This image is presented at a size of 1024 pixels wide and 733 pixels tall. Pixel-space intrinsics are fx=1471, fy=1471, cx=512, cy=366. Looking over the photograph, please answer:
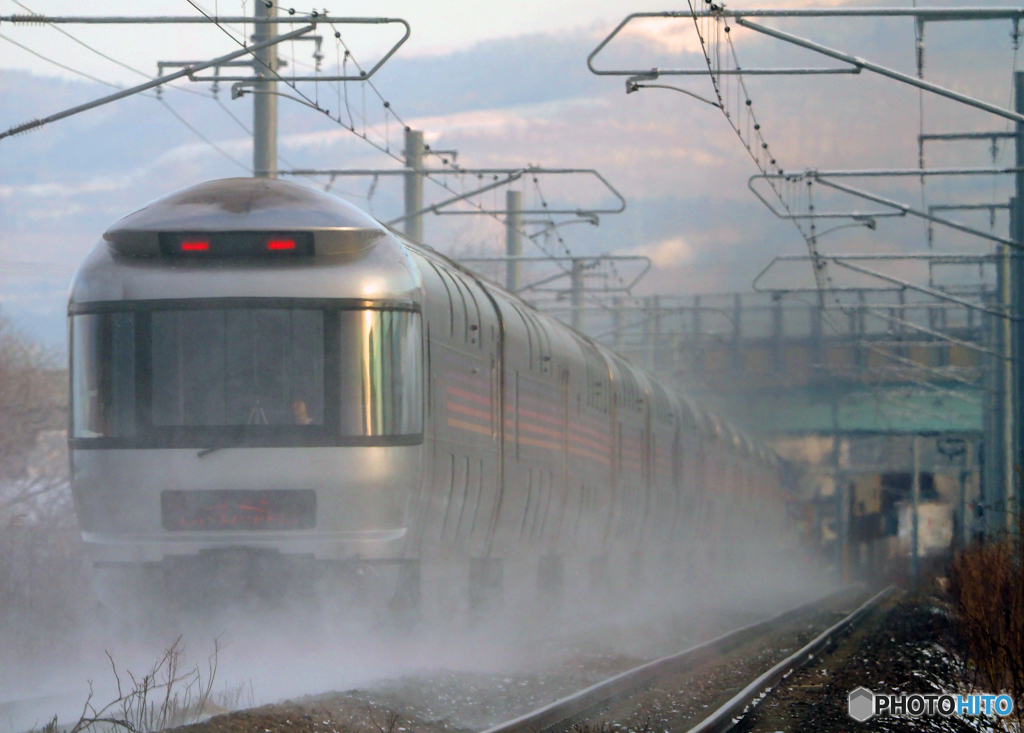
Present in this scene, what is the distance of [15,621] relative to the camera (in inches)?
487

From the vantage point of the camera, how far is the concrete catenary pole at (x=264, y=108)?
17188 millimetres

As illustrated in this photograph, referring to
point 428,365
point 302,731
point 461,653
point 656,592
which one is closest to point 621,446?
point 656,592

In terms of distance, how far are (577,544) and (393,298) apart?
24.8ft

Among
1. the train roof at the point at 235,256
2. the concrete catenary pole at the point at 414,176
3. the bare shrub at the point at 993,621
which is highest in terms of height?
the concrete catenary pole at the point at 414,176

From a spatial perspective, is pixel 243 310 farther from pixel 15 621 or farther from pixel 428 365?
pixel 15 621

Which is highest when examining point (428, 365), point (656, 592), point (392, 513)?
point (428, 365)

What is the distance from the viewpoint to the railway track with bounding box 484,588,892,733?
33.4ft

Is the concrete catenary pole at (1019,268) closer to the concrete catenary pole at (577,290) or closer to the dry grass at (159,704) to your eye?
the concrete catenary pole at (577,290)

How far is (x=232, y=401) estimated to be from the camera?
35.9ft

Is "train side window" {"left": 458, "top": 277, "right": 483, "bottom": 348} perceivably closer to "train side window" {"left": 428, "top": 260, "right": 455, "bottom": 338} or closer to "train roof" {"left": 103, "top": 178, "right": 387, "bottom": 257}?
"train side window" {"left": 428, "top": 260, "right": 455, "bottom": 338}

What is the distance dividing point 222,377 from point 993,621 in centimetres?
731

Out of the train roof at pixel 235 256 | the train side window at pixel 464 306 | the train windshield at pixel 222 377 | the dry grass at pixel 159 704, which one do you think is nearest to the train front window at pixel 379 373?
the train windshield at pixel 222 377

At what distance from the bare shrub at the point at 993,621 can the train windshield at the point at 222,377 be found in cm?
512

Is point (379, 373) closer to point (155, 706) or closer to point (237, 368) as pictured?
point (237, 368)
